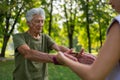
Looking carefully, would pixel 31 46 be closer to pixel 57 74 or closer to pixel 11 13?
pixel 57 74

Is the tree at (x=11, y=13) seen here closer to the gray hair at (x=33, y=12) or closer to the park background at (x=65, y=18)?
the park background at (x=65, y=18)

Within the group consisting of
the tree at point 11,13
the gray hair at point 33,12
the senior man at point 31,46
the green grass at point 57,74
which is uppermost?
the gray hair at point 33,12

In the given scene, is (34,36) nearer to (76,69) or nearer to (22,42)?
(22,42)

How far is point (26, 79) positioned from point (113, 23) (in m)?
2.88

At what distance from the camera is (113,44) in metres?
1.61

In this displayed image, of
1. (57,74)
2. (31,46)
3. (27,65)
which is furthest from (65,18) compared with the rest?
(27,65)

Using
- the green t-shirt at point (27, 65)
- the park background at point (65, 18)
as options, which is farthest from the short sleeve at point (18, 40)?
the park background at point (65, 18)

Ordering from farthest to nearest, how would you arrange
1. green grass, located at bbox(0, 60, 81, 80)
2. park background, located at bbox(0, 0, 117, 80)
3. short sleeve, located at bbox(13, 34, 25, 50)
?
park background, located at bbox(0, 0, 117, 80) → green grass, located at bbox(0, 60, 81, 80) → short sleeve, located at bbox(13, 34, 25, 50)

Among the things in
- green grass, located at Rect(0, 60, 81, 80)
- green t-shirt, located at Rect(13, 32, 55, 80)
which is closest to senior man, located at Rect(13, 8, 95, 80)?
green t-shirt, located at Rect(13, 32, 55, 80)

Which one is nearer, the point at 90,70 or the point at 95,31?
the point at 90,70

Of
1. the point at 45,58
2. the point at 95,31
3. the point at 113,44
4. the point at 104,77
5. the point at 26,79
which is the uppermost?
the point at 113,44

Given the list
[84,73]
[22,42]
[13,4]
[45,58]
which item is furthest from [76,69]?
[13,4]

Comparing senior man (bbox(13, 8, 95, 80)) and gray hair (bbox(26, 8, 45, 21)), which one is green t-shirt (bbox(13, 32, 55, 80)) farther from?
gray hair (bbox(26, 8, 45, 21))

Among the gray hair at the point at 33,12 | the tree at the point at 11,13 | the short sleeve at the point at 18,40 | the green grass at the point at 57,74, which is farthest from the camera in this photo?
the tree at the point at 11,13
